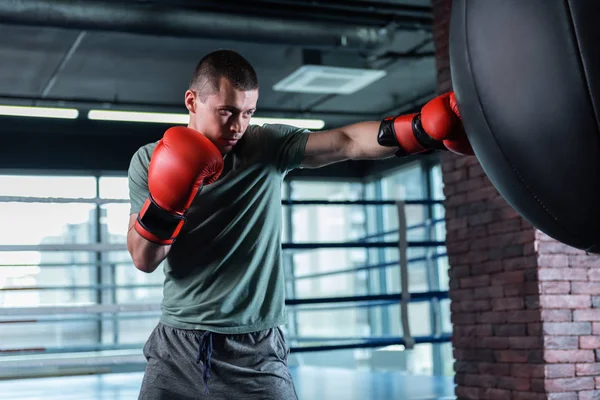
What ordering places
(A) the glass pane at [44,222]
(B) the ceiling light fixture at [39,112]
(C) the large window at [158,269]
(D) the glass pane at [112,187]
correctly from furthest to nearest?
(D) the glass pane at [112,187] → (A) the glass pane at [44,222] → (C) the large window at [158,269] → (B) the ceiling light fixture at [39,112]

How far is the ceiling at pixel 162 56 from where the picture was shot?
4.91 m

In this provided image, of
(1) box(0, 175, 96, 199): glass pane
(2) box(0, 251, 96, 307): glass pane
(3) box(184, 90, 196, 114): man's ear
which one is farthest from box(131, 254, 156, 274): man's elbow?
(1) box(0, 175, 96, 199): glass pane

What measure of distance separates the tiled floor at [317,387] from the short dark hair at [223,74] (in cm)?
296

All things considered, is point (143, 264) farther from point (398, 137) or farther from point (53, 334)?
point (53, 334)

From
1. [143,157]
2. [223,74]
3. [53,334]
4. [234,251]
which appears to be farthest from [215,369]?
[53,334]

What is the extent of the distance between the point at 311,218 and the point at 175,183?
8.66m

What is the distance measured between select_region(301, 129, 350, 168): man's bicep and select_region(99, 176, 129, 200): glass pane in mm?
7520

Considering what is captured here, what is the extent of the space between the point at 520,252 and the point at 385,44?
2.54 metres

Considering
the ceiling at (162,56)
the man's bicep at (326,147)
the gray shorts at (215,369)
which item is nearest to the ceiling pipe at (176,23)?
the ceiling at (162,56)

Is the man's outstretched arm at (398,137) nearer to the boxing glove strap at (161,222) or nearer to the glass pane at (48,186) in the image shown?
the boxing glove strap at (161,222)

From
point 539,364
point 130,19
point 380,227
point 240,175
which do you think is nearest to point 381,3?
point 130,19

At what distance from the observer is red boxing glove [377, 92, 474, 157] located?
1.61 m

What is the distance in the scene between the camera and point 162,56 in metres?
6.83

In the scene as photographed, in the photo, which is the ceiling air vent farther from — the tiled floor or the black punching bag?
the black punching bag
